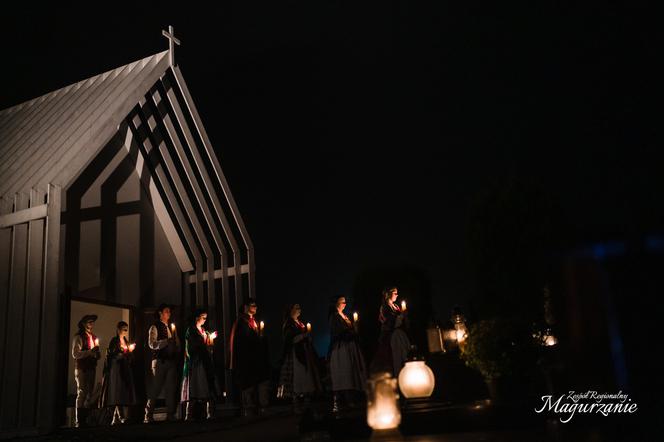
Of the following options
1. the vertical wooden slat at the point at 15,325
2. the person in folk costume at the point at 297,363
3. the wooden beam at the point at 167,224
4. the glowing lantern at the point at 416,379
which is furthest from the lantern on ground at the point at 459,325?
the vertical wooden slat at the point at 15,325

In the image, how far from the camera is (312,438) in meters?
4.93

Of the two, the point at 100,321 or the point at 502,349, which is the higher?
the point at 100,321

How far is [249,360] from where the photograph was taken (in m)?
8.01

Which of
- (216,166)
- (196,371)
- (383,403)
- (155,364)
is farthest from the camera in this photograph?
(216,166)

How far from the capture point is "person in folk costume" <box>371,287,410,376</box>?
7.84 meters

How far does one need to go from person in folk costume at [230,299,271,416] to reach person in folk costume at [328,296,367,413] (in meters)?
1.01

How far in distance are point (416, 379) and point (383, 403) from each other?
2261mm

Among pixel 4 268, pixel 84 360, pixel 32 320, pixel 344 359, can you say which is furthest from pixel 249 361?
pixel 4 268

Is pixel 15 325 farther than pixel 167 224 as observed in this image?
No

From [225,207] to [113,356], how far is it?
12.9ft

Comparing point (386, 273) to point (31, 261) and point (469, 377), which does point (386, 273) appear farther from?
point (31, 261)

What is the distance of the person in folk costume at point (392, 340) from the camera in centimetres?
784

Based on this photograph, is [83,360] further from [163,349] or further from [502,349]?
[502,349]

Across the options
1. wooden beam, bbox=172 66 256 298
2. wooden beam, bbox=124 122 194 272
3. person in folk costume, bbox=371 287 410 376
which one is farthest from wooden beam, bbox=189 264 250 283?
person in folk costume, bbox=371 287 410 376
